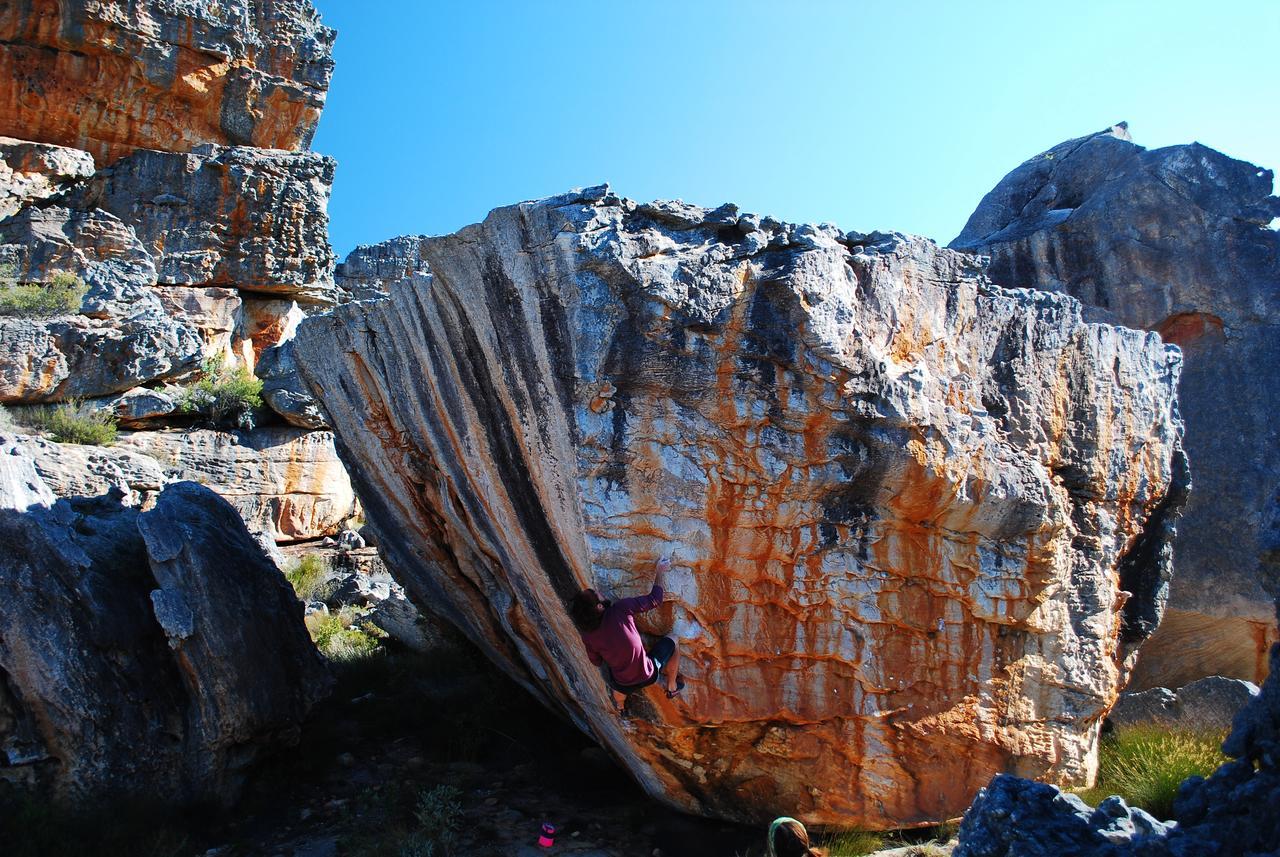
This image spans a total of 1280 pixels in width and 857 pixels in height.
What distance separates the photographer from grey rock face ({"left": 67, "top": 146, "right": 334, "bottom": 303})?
15.3 m

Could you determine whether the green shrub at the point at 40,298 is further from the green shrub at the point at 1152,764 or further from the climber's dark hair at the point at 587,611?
the green shrub at the point at 1152,764

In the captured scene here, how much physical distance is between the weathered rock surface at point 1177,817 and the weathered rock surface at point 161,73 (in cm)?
1928

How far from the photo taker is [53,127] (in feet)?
55.5

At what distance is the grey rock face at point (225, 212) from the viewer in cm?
1532

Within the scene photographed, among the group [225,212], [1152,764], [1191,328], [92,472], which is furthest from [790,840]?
[225,212]

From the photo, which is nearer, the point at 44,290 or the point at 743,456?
the point at 743,456

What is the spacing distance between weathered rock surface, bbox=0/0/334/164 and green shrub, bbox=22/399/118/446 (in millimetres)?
9166

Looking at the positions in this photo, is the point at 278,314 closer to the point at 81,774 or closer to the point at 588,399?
the point at 81,774

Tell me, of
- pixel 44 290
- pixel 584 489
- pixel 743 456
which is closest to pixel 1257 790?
→ pixel 743 456

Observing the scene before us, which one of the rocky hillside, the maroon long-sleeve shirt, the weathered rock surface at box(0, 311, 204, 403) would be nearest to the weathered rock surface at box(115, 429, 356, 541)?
the rocky hillside

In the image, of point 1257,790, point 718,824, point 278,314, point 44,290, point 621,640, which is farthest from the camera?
point 278,314

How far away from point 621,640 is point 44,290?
11.0 m

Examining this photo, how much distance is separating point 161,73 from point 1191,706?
1936 cm

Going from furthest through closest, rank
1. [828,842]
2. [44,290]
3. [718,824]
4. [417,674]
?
[44,290] → [417,674] → [718,824] → [828,842]
